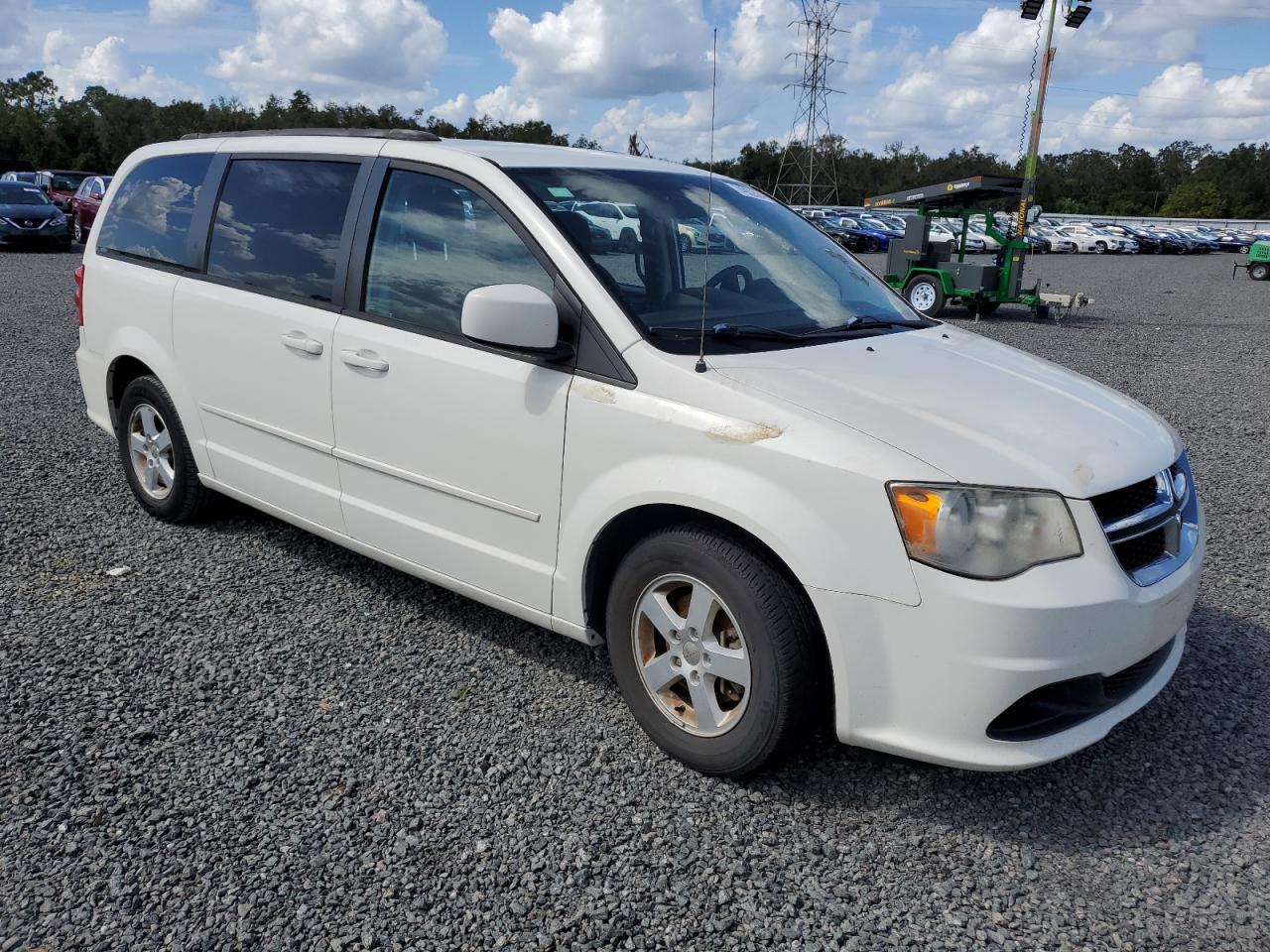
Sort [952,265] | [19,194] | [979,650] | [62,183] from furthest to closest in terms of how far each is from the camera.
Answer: [62,183] → [19,194] → [952,265] → [979,650]

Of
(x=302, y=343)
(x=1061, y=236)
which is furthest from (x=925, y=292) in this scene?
(x=1061, y=236)

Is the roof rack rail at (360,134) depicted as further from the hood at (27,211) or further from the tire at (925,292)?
the hood at (27,211)

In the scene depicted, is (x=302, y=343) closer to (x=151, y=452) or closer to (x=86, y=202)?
(x=151, y=452)

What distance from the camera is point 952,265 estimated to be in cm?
1670

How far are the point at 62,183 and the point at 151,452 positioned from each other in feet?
92.4

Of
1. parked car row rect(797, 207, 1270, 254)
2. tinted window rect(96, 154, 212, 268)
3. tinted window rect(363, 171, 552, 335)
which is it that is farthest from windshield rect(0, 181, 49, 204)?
parked car row rect(797, 207, 1270, 254)

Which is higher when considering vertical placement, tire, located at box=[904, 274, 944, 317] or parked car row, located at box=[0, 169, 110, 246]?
parked car row, located at box=[0, 169, 110, 246]

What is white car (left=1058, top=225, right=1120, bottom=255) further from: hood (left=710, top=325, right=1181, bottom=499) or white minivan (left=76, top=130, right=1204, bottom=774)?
hood (left=710, top=325, right=1181, bottom=499)

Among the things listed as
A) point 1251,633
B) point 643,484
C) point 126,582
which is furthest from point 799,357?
point 126,582

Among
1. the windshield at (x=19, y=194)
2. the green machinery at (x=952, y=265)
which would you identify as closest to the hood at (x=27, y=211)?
the windshield at (x=19, y=194)

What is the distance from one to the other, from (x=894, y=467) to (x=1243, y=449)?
628 cm

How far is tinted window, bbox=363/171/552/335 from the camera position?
3381mm

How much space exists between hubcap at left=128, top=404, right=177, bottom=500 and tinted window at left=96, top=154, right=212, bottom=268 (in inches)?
31.3

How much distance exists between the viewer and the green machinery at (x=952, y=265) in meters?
16.2
